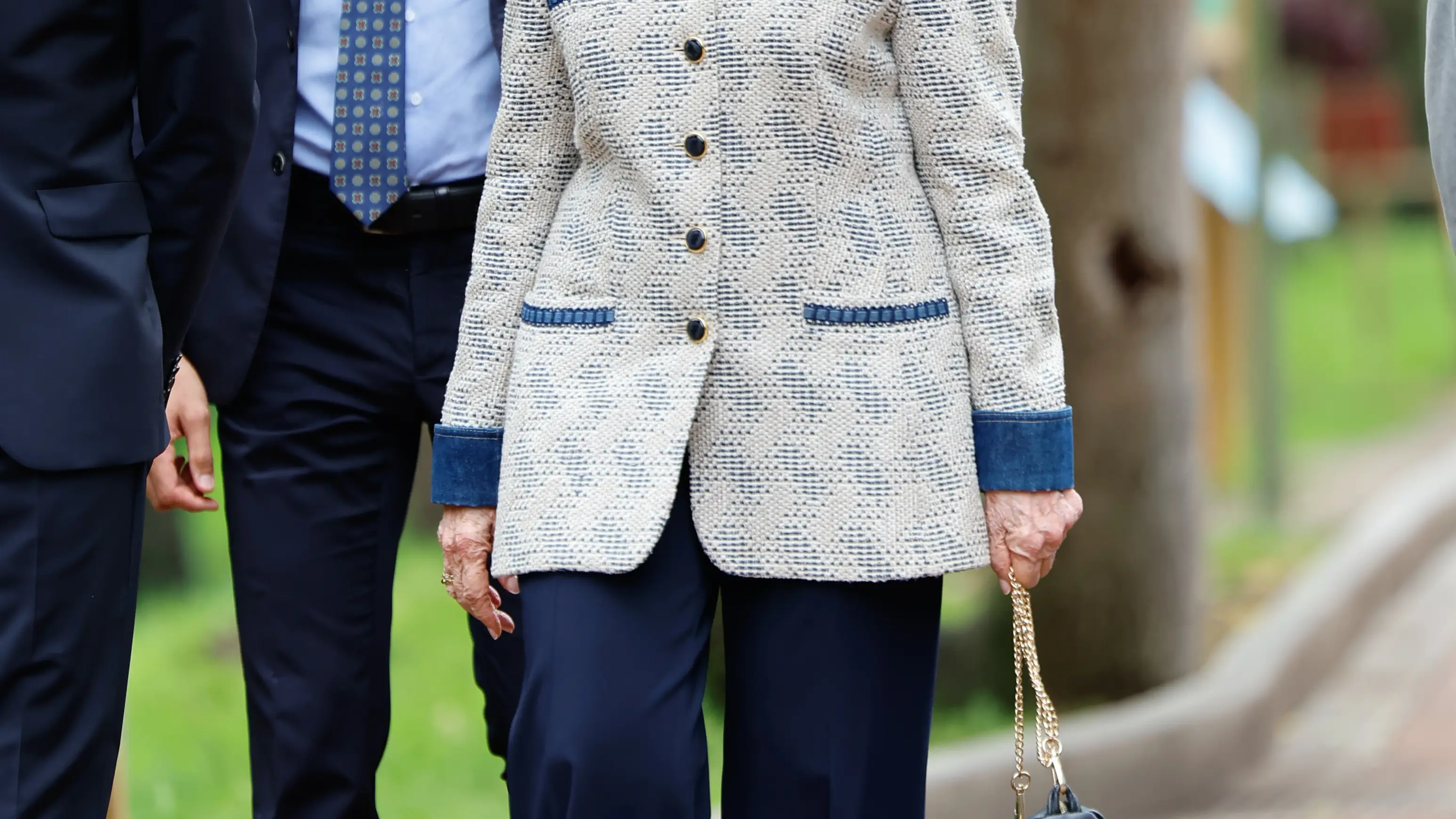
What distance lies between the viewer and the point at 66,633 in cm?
264

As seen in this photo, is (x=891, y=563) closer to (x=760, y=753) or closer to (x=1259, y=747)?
(x=760, y=753)

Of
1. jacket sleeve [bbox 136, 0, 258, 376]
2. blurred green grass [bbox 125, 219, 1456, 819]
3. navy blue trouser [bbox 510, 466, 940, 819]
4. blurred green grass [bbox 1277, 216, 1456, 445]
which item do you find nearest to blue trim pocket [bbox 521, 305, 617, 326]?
navy blue trouser [bbox 510, 466, 940, 819]

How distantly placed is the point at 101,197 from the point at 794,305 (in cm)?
88

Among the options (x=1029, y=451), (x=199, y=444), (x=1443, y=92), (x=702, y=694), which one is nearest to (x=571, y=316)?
(x=702, y=694)

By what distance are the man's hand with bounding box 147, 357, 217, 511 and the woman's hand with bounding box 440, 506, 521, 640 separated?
0.55 metres

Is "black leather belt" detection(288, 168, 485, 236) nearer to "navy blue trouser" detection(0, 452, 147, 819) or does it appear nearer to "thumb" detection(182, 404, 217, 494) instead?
"thumb" detection(182, 404, 217, 494)

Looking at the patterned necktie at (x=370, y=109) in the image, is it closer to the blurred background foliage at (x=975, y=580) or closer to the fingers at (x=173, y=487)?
the fingers at (x=173, y=487)

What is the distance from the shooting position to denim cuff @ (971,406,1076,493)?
110 inches

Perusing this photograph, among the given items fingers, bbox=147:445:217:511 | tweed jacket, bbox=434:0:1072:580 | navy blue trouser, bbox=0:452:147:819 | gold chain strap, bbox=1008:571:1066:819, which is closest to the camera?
navy blue trouser, bbox=0:452:147:819

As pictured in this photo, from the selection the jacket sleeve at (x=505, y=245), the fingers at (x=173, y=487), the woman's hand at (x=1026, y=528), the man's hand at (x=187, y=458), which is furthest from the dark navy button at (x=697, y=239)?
the fingers at (x=173, y=487)

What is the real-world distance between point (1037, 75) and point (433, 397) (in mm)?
3114

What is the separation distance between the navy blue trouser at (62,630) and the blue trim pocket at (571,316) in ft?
1.81

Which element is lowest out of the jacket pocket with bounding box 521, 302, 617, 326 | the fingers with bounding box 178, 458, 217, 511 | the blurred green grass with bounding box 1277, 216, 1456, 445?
the blurred green grass with bounding box 1277, 216, 1456, 445

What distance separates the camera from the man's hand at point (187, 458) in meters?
3.32
